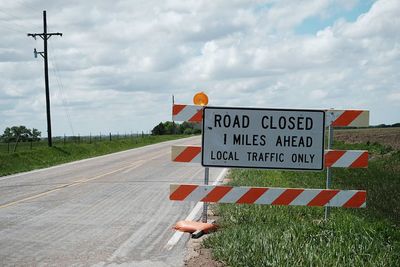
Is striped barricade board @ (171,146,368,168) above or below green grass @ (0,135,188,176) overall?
above

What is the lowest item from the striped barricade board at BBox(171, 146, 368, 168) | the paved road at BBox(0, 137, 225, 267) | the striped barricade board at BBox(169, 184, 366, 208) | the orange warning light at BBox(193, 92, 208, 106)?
the paved road at BBox(0, 137, 225, 267)

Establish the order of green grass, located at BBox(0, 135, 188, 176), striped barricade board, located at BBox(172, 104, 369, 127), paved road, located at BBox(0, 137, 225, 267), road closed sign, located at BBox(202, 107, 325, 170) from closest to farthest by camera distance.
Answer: paved road, located at BBox(0, 137, 225, 267)
road closed sign, located at BBox(202, 107, 325, 170)
striped barricade board, located at BBox(172, 104, 369, 127)
green grass, located at BBox(0, 135, 188, 176)

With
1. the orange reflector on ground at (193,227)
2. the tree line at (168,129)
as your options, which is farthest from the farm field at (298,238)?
the tree line at (168,129)

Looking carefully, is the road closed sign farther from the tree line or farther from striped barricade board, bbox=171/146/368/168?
the tree line

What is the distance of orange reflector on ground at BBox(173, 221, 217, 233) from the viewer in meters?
7.57

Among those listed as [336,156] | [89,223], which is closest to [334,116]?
[336,156]

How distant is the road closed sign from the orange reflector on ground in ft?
3.40

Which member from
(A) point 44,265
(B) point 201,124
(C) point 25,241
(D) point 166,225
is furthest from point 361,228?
(C) point 25,241

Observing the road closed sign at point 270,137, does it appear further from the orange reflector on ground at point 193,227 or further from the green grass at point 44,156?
the green grass at point 44,156

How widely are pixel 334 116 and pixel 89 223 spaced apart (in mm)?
4505

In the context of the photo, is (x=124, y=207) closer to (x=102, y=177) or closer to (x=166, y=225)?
(x=166, y=225)

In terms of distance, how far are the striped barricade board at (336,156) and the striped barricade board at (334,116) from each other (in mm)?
410

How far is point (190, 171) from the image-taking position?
774 inches

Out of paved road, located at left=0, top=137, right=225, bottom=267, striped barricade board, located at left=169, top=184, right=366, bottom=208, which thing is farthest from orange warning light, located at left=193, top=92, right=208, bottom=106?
paved road, located at left=0, top=137, right=225, bottom=267
